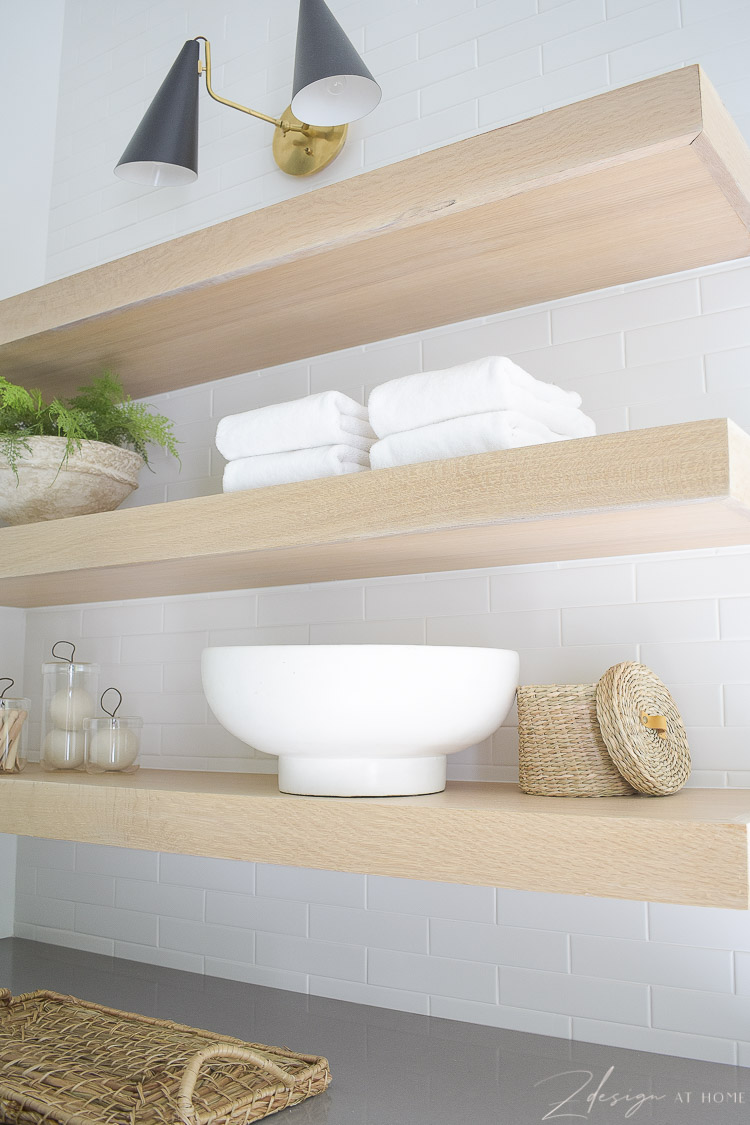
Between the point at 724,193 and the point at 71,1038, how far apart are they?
1.38 m

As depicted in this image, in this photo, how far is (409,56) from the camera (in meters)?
1.69

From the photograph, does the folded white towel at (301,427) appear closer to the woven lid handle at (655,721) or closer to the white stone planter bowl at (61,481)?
the white stone planter bowl at (61,481)

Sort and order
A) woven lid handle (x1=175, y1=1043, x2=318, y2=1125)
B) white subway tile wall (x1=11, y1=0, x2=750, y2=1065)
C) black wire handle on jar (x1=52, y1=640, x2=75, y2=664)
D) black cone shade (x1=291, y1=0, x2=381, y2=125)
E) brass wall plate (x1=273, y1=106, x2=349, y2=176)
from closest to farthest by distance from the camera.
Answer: woven lid handle (x1=175, y1=1043, x2=318, y2=1125) → white subway tile wall (x1=11, y1=0, x2=750, y2=1065) → black cone shade (x1=291, y1=0, x2=381, y2=125) → brass wall plate (x1=273, y1=106, x2=349, y2=176) → black wire handle on jar (x1=52, y1=640, x2=75, y2=664)

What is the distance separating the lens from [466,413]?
3.76ft

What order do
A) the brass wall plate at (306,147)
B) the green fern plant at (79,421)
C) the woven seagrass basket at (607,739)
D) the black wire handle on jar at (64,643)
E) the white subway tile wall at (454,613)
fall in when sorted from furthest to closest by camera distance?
the black wire handle on jar at (64,643) → the brass wall plate at (306,147) → the green fern plant at (79,421) → the white subway tile wall at (454,613) → the woven seagrass basket at (607,739)

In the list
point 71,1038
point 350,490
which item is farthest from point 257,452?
point 71,1038

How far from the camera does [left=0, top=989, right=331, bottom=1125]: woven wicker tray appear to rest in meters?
1.04

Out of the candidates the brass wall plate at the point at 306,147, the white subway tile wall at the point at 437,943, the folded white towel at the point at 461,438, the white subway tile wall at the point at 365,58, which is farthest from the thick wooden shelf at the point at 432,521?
the brass wall plate at the point at 306,147

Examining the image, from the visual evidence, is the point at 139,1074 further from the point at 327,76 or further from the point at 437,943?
the point at 327,76

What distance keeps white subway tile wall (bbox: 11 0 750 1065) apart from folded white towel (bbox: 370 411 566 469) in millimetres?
315

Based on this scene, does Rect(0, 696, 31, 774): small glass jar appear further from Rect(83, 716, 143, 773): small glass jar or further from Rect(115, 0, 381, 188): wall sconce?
Rect(115, 0, 381, 188): wall sconce

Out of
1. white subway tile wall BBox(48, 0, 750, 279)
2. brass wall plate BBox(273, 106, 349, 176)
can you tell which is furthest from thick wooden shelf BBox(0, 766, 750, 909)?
brass wall plate BBox(273, 106, 349, 176)

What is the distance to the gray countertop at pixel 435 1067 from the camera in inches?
42.6

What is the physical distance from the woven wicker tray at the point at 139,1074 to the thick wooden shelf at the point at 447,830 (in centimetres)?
25
